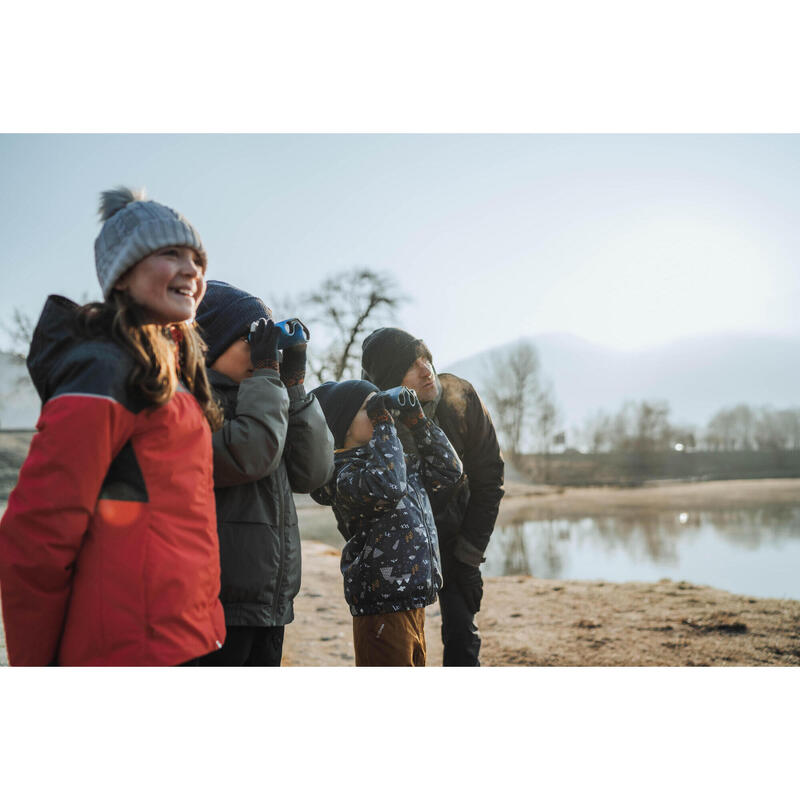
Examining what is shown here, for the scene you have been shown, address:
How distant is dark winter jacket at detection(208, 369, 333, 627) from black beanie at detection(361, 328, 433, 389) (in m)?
0.84

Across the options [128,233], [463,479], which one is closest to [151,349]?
[128,233]

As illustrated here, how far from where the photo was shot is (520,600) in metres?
5.09

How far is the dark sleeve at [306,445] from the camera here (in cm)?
196

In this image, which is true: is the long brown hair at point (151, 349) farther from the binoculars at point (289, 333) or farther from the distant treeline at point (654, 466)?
the distant treeline at point (654, 466)

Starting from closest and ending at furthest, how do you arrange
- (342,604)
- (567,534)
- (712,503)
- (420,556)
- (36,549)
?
1. (36,549)
2. (420,556)
3. (342,604)
4. (567,534)
5. (712,503)

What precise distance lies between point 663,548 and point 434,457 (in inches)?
195

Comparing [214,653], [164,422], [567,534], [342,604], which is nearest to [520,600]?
[342,604]

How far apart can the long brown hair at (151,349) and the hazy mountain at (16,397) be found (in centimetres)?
334

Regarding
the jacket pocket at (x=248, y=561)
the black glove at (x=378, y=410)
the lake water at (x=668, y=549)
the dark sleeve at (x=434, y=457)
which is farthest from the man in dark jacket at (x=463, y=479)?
the lake water at (x=668, y=549)

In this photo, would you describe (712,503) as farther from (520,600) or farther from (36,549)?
(36,549)

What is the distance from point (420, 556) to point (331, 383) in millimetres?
689

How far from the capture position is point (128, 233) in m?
1.69

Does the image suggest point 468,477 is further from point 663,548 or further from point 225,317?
point 663,548

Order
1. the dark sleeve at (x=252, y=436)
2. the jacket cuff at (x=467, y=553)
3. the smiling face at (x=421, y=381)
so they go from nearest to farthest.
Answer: the dark sleeve at (x=252, y=436)
the smiling face at (x=421, y=381)
the jacket cuff at (x=467, y=553)
